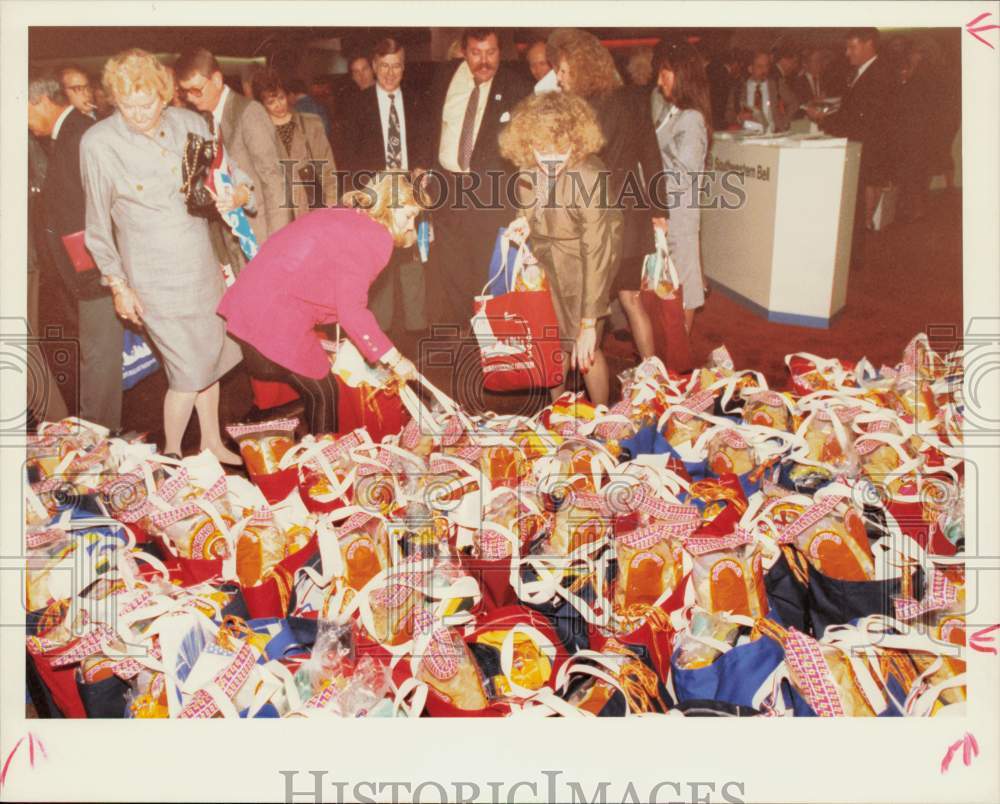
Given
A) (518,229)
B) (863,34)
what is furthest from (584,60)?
(863,34)

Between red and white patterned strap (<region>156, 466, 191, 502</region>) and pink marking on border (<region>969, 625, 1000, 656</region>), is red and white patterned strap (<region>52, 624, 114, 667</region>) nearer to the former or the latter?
red and white patterned strap (<region>156, 466, 191, 502</region>)

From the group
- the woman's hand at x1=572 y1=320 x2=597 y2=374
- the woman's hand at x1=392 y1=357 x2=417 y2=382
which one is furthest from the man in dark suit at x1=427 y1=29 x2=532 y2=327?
the woman's hand at x1=572 y1=320 x2=597 y2=374

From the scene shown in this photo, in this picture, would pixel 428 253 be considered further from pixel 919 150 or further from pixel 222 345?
pixel 919 150

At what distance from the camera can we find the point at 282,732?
6.15ft

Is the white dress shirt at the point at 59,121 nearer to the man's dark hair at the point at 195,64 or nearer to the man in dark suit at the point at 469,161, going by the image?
the man's dark hair at the point at 195,64

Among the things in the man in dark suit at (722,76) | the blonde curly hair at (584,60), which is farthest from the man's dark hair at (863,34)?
the blonde curly hair at (584,60)

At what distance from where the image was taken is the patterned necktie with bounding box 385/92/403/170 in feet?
6.46

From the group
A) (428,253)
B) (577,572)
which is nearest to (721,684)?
(577,572)

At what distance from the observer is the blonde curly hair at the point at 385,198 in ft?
6.52

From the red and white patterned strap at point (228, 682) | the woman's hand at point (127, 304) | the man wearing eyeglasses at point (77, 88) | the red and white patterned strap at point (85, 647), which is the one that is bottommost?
the red and white patterned strap at point (228, 682)

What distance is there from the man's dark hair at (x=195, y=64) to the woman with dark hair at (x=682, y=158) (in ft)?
2.82

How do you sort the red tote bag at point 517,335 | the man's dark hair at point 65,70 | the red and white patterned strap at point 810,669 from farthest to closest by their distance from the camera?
the red tote bag at point 517,335 < the man's dark hair at point 65,70 < the red and white patterned strap at point 810,669

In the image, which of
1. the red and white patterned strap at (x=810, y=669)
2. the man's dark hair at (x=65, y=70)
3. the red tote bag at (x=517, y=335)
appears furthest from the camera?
the red tote bag at (x=517, y=335)

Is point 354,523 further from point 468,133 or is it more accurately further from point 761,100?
point 761,100
